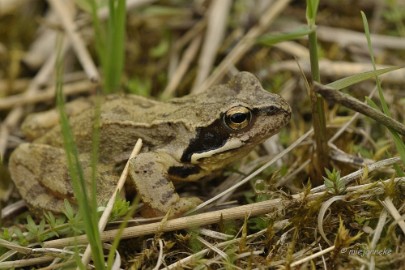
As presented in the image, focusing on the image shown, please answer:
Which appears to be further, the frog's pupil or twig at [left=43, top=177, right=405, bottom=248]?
the frog's pupil

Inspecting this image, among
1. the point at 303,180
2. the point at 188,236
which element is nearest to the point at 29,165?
the point at 188,236

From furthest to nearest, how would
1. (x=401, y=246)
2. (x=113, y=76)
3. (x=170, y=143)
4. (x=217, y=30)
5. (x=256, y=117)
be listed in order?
(x=217, y=30), (x=113, y=76), (x=170, y=143), (x=256, y=117), (x=401, y=246)

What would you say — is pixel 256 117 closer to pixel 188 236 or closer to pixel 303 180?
pixel 303 180

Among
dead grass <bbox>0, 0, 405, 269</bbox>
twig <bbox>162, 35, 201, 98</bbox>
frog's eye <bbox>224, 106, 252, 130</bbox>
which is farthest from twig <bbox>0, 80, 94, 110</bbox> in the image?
frog's eye <bbox>224, 106, 252, 130</bbox>

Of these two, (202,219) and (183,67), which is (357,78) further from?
(183,67)

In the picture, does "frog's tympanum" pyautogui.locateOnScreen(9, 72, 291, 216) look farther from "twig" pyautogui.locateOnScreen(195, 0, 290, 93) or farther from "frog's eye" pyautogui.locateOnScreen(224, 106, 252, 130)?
"twig" pyautogui.locateOnScreen(195, 0, 290, 93)
